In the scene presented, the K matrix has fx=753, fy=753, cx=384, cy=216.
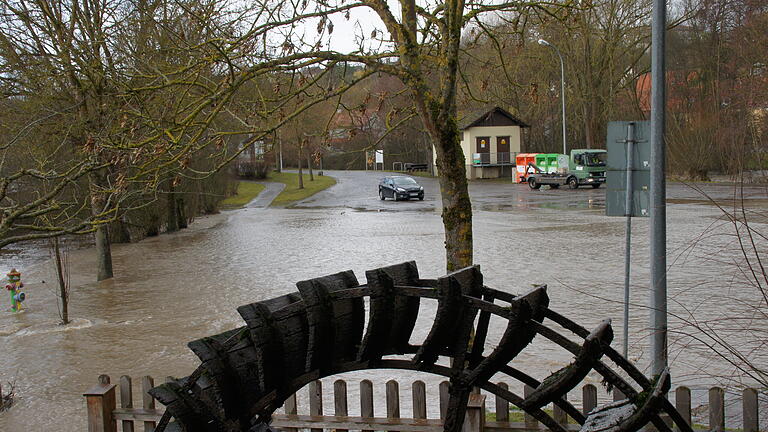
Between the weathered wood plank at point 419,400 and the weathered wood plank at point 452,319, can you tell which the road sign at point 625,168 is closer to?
the weathered wood plank at point 419,400

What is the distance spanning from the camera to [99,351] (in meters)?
12.2

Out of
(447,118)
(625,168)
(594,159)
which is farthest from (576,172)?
(447,118)

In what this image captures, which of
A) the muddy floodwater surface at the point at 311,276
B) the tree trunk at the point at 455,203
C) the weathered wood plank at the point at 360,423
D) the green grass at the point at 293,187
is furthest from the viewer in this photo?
the green grass at the point at 293,187

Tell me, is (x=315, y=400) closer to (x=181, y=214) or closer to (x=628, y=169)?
(x=628, y=169)

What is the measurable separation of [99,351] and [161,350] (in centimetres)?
113

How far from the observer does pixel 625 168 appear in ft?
27.4

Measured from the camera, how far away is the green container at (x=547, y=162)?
45812 mm

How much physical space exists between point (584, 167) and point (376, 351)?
1624 inches

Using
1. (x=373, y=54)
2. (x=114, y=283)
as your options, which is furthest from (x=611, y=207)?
(x=114, y=283)

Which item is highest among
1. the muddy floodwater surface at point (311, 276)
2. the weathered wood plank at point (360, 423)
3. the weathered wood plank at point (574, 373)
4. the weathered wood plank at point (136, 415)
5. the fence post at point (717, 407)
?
the weathered wood plank at point (574, 373)

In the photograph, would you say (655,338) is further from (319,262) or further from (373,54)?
(319,262)

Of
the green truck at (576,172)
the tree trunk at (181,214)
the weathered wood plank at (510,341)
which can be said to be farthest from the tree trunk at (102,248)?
the green truck at (576,172)

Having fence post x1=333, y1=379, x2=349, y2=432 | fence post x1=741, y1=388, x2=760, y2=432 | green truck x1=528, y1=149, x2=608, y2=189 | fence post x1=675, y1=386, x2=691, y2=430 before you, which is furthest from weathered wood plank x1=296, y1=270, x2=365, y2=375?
green truck x1=528, y1=149, x2=608, y2=189

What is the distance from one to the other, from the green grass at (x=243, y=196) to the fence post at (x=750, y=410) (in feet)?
136
